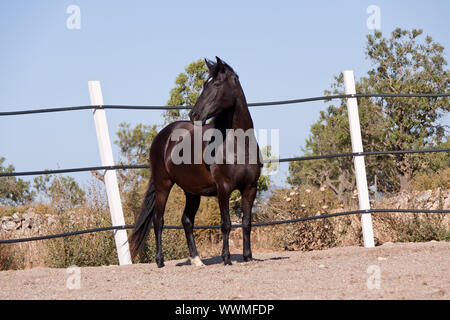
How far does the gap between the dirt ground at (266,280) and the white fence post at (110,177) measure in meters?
0.49

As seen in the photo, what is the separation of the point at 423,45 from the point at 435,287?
26637mm

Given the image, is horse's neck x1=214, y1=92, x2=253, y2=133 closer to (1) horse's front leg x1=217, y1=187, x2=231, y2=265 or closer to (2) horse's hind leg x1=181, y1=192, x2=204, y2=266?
(1) horse's front leg x1=217, y1=187, x2=231, y2=265

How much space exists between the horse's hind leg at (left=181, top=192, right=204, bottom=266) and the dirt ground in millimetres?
163

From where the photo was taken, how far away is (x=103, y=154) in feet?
21.0

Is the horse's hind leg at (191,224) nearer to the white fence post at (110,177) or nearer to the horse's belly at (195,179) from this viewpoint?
the horse's belly at (195,179)

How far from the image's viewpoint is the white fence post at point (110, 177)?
6332mm

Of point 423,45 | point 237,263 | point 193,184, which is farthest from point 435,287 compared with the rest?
point 423,45

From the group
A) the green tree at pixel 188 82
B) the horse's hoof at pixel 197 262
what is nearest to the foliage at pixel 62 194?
the horse's hoof at pixel 197 262

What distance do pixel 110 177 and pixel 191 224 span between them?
1139mm

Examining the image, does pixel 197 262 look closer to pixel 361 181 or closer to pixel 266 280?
pixel 266 280

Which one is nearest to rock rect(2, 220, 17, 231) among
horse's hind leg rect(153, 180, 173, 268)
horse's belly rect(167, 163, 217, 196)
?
horse's hind leg rect(153, 180, 173, 268)

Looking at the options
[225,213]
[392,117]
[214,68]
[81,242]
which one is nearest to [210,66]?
[214,68]

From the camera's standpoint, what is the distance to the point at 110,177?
250 inches

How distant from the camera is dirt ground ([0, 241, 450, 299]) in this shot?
3688mm
